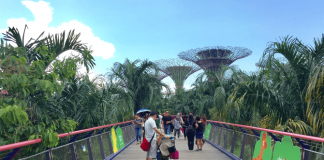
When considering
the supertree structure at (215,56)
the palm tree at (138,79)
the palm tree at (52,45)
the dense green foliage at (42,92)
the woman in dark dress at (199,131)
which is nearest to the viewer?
the dense green foliage at (42,92)

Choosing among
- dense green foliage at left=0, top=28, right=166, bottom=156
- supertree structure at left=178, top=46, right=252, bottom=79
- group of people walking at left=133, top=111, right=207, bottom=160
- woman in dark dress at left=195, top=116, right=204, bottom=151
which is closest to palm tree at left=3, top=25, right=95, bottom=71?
dense green foliage at left=0, top=28, right=166, bottom=156

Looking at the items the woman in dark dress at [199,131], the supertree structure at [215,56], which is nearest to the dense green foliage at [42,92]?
the woman in dark dress at [199,131]

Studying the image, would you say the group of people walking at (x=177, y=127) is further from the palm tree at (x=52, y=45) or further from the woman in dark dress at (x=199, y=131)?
the palm tree at (x=52, y=45)

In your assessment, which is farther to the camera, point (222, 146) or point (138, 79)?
point (138, 79)

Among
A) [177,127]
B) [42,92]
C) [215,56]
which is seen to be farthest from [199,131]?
[215,56]

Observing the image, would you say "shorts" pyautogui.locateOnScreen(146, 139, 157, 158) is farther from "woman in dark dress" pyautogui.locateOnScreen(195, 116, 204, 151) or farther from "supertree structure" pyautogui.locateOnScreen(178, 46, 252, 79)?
"supertree structure" pyautogui.locateOnScreen(178, 46, 252, 79)

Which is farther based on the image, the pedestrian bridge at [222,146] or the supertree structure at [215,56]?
the supertree structure at [215,56]

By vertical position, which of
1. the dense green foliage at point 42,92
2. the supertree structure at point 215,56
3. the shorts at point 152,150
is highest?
the supertree structure at point 215,56

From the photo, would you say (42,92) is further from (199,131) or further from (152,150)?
(199,131)

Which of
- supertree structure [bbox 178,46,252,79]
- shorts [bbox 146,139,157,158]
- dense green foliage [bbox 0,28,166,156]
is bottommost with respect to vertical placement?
shorts [bbox 146,139,157,158]

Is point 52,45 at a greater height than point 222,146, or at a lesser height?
greater

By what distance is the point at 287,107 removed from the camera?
8164 millimetres

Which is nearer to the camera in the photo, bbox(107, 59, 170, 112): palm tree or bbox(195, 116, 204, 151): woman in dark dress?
bbox(195, 116, 204, 151): woman in dark dress

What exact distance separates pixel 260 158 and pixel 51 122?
14.9ft
